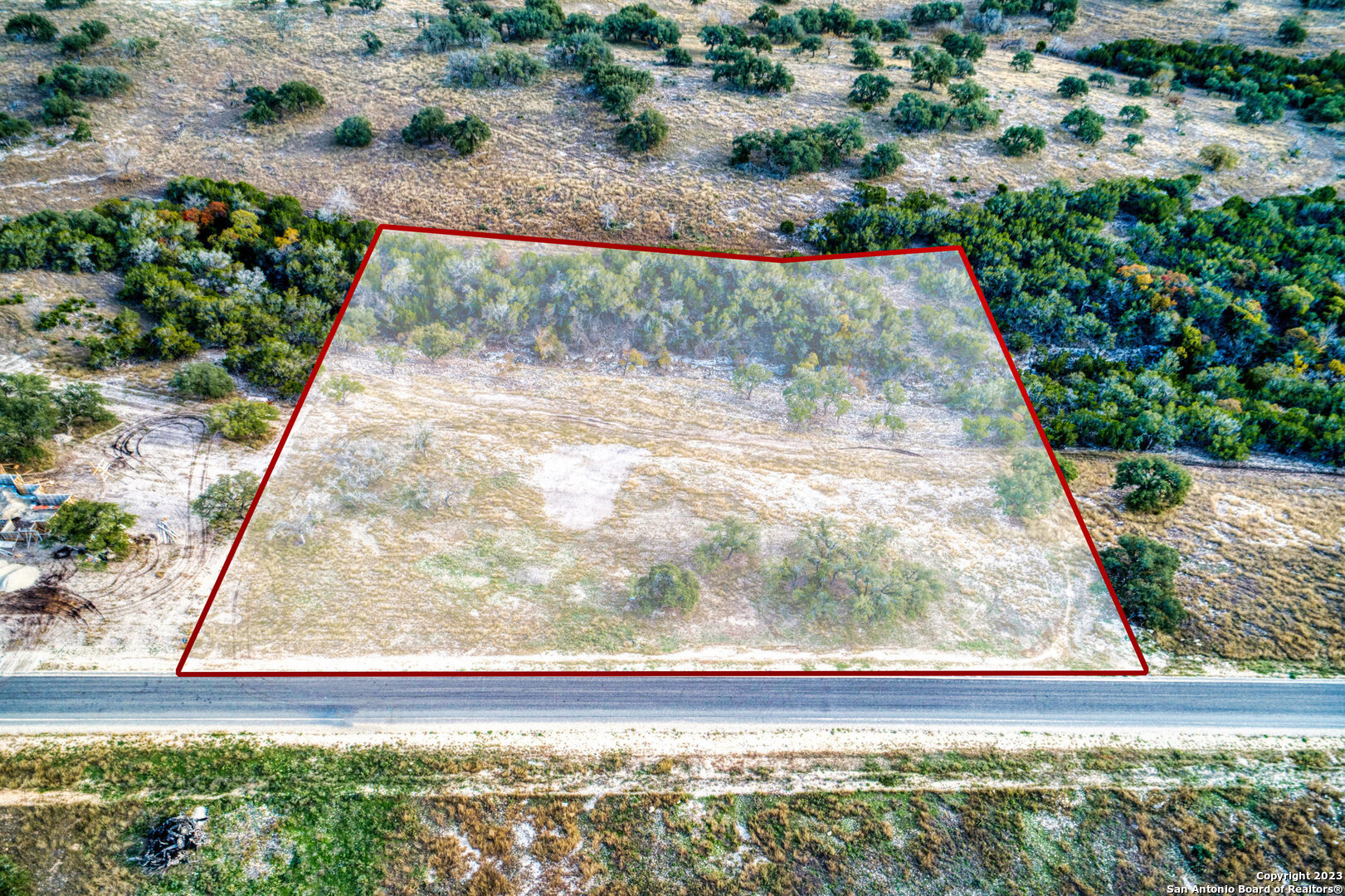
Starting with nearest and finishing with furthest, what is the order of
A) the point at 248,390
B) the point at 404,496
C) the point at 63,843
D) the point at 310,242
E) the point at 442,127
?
the point at 63,843
the point at 404,496
the point at 248,390
the point at 310,242
the point at 442,127

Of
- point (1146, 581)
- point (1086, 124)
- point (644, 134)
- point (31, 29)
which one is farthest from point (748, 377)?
point (31, 29)

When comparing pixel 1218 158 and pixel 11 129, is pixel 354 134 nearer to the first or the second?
pixel 11 129

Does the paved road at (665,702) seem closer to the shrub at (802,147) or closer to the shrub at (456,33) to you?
the shrub at (802,147)

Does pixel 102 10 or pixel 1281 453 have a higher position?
pixel 102 10

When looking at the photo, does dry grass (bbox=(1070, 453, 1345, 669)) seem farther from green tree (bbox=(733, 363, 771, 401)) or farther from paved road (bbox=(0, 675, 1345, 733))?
green tree (bbox=(733, 363, 771, 401))

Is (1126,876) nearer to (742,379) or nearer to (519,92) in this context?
(742,379)

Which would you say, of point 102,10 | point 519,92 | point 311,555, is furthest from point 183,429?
point 102,10
